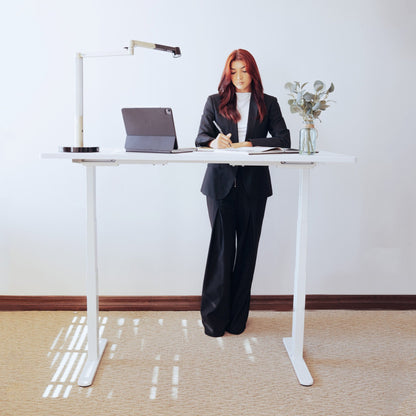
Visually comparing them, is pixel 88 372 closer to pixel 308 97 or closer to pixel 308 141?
pixel 308 141

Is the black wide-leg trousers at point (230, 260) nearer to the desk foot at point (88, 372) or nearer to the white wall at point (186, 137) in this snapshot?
the white wall at point (186, 137)

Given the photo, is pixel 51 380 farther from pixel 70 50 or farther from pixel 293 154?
pixel 70 50

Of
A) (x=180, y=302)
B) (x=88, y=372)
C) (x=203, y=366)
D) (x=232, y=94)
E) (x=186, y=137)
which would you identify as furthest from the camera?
(x=180, y=302)

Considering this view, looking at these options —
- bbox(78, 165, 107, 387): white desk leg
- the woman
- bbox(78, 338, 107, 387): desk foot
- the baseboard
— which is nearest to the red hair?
the woman

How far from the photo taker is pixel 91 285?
2.03 meters

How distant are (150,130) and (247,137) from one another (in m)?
0.67

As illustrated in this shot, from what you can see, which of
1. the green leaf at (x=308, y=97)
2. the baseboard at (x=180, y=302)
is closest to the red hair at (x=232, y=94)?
the green leaf at (x=308, y=97)

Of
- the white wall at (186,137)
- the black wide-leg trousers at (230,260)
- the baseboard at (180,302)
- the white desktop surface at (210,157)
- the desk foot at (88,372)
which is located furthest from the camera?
the baseboard at (180,302)

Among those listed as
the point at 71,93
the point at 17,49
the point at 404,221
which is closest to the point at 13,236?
the point at 71,93

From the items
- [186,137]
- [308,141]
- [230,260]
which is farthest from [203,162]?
[186,137]

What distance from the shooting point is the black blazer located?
90.3 inches

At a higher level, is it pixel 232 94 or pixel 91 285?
pixel 232 94

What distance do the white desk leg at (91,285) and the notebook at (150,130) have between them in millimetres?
269

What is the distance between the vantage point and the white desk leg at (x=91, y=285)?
1.97 metres
